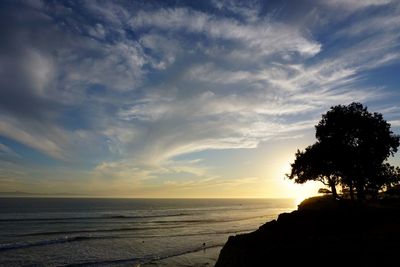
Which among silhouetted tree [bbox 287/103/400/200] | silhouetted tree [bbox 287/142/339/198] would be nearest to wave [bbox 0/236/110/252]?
silhouetted tree [bbox 287/142/339/198]

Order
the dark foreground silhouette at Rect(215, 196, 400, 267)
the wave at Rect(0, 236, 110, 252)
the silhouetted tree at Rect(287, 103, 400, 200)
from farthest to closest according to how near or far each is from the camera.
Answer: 1. the wave at Rect(0, 236, 110, 252)
2. the silhouetted tree at Rect(287, 103, 400, 200)
3. the dark foreground silhouette at Rect(215, 196, 400, 267)

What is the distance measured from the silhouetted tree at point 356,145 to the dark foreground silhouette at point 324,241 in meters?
11.8

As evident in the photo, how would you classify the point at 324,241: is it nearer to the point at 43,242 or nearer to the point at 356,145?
the point at 356,145

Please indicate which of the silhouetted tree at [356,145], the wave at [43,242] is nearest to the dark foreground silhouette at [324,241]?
the silhouetted tree at [356,145]

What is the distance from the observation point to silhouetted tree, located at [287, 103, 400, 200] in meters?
33.1

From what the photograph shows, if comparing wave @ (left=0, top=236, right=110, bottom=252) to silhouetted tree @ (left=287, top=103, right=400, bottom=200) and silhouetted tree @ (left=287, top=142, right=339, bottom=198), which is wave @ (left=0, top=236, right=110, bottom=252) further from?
silhouetted tree @ (left=287, top=103, right=400, bottom=200)

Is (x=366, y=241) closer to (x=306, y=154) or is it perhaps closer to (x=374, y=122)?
(x=374, y=122)

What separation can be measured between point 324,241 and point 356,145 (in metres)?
20.3

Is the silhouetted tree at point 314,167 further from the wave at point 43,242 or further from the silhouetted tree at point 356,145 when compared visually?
the wave at point 43,242

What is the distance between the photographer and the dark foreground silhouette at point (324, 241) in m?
14.5

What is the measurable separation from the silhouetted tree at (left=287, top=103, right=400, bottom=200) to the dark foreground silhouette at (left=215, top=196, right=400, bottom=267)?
11798 millimetres

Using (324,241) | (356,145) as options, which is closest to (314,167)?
(356,145)

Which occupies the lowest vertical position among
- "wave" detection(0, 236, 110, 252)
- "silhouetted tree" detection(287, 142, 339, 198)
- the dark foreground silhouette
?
"wave" detection(0, 236, 110, 252)

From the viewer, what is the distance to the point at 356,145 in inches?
1321
